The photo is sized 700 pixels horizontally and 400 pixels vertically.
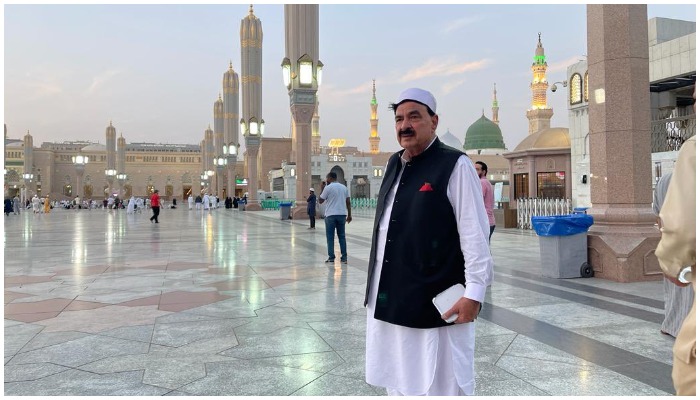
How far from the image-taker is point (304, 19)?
24125 millimetres

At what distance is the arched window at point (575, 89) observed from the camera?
84.9ft

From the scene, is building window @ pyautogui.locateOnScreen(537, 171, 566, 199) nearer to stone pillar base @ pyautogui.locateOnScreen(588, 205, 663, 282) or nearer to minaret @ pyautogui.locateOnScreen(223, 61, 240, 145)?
stone pillar base @ pyautogui.locateOnScreen(588, 205, 663, 282)

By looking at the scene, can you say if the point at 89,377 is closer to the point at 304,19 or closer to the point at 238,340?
the point at 238,340

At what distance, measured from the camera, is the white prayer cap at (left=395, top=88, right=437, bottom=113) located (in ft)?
7.61

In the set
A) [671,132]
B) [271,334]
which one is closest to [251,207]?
[671,132]

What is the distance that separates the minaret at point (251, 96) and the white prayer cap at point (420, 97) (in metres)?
35.9

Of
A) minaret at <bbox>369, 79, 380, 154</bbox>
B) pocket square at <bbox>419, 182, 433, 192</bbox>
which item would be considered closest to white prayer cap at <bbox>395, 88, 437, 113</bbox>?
pocket square at <bbox>419, 182, 433, 192</bbox>

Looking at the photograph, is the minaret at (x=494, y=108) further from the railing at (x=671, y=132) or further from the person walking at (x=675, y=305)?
the person walking at (x=675, y=305)

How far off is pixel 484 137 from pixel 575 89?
2451 inches

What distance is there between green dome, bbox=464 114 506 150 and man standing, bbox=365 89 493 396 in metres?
87.0

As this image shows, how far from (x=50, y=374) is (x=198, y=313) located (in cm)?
188

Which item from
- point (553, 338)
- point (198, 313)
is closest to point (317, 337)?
point (198, 313)

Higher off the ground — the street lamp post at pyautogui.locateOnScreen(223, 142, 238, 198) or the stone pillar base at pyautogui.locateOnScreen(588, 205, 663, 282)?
the street lamp post at pyautogui.locateOnScreen(223, 142, 238, 198)

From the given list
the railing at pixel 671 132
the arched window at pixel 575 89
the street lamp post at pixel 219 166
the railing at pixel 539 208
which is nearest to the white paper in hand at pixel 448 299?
the railing at pixel 539 208
